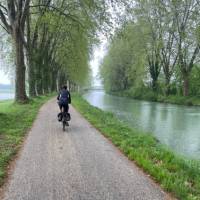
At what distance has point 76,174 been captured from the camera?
6.53 m

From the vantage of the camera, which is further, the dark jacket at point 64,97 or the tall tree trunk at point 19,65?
the tall tree trunk at point 19,65

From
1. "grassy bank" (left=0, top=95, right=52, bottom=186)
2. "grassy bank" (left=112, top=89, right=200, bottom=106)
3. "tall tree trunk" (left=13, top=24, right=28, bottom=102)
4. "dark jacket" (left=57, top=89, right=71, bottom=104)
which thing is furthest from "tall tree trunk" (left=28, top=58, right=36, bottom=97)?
"grassy bank" (left=112, top=89, right=200, bottom=106)

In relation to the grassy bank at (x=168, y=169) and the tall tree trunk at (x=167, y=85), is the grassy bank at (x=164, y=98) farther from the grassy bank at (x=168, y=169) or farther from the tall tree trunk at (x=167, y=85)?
the grassy bank at (x=168, y=169)

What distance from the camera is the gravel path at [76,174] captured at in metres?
5.44

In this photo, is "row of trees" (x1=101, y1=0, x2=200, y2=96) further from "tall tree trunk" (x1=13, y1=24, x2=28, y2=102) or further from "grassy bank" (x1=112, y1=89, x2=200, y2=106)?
"tall tree trunk" (x1=13, y1=24, x2=28, y2=102)

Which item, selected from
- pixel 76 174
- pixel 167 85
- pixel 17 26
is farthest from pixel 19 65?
pixel 167 85

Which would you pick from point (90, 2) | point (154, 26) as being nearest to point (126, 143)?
point (90, 2)

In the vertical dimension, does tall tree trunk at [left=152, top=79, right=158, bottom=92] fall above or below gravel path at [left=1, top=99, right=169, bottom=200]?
above

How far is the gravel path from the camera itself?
5.44m

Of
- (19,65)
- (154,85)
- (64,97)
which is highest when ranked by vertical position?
(19,65)

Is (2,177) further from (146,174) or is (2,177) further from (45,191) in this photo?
(146,174)

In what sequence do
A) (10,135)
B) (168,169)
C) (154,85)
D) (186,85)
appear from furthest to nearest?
1. (154,85)
2. (186,85)
3. (10,135)
4. (168,169)

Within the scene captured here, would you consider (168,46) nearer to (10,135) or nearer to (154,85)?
(154,85)

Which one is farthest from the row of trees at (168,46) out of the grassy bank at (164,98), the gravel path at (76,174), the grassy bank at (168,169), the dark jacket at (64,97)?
the gravel path at (76,174)
